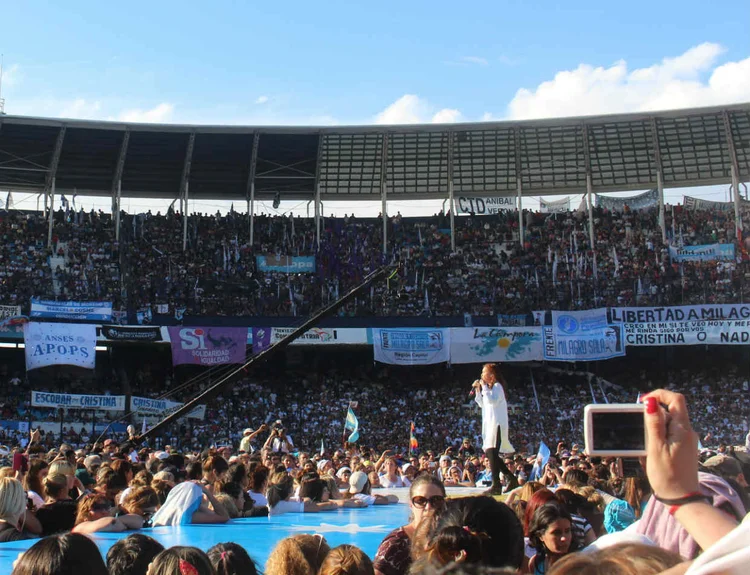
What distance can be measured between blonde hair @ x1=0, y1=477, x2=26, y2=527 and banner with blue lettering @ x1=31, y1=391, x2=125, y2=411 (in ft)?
90.3

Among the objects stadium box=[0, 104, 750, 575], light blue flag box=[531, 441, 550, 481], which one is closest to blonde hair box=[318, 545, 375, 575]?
light blue flag box=[531, 441, 550, 481]

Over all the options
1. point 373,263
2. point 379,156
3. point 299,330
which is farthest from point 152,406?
point 299,330

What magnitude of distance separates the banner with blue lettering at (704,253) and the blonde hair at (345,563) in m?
38.1

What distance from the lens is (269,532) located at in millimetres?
8242

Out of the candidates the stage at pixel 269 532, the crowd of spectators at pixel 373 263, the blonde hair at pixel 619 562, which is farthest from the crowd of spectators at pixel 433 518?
the crowd of spectators at pixel 373 263

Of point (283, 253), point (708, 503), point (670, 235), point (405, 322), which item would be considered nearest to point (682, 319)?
point (670, 235)

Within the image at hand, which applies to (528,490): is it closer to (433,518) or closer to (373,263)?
(433,518)

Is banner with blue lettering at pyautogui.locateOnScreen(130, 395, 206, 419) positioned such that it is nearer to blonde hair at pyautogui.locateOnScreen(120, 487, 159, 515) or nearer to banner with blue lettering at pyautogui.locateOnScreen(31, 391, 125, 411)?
banner with blue lettering at pyautogui.locateOnScreen(31, 391, 125, 411)

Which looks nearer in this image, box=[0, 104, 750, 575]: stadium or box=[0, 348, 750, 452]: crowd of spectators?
box=[0, 348, 750, 452]: crowd of spectators

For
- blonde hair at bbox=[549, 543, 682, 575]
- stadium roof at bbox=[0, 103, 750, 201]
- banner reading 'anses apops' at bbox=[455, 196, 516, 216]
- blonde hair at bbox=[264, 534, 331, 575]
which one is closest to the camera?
blonde hair at bbox=[549, 543, 682, 575]

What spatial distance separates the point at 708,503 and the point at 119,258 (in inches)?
1590

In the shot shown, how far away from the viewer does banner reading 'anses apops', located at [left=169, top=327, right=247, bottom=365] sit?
3619 centimetres

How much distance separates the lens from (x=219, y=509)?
894 cm

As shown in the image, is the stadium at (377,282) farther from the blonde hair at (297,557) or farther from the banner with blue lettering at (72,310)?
the blonde hair at (297,557)
